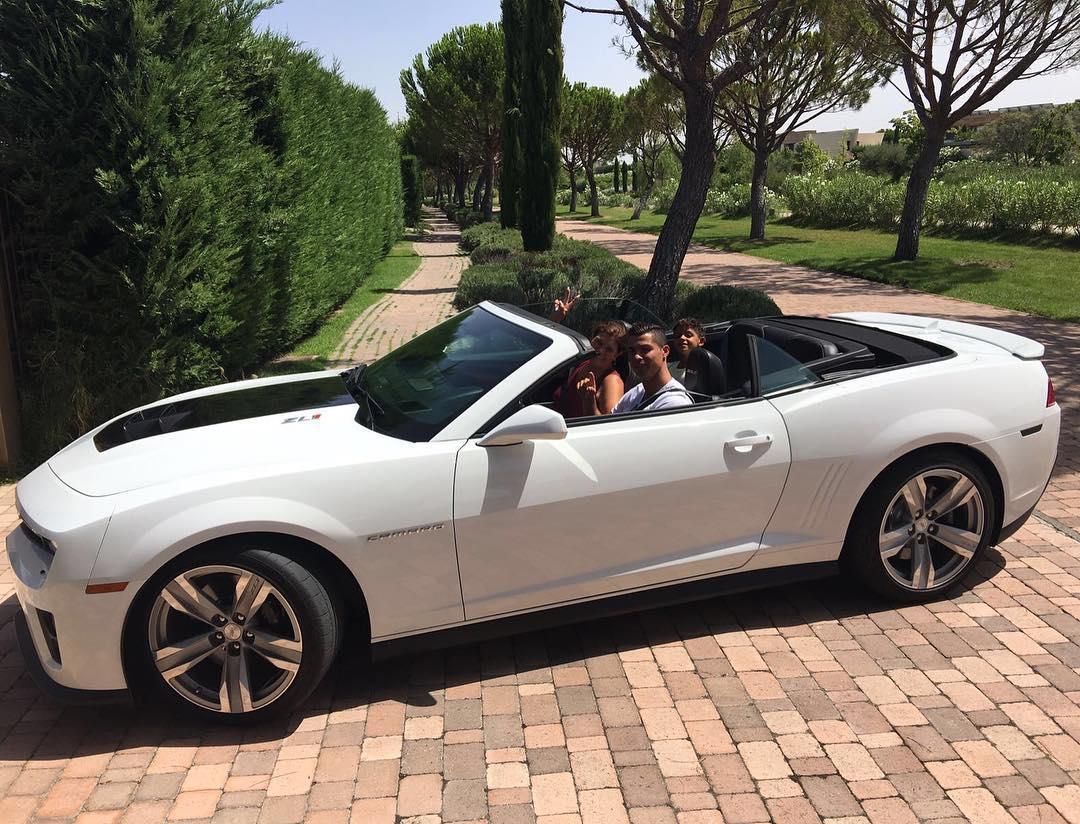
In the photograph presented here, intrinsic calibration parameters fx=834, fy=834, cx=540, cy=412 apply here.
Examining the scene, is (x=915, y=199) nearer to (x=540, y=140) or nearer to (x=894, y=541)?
(x=540, y=140)

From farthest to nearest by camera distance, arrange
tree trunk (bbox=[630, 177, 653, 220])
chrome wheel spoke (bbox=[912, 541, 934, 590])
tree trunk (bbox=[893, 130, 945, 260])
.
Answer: tree trunk (bbox=[630, 177, 653, 220])
tree trunk (bbox=[893, 130, 945, 260])
chrome wheel spoke (bbox=[912, 541, 934, 590])

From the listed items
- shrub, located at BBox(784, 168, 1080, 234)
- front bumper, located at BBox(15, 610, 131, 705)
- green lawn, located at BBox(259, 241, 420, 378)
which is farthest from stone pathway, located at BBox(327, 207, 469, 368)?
shrub, located at BBox(784, 168, 1080, 234)

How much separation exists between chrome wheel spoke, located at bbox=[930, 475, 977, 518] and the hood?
2568 millimetres

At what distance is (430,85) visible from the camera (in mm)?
38938

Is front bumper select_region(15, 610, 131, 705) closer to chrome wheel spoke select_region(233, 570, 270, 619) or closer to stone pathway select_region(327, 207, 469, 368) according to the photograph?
chrome wheel spoke select_region(233, 570, 270, 619)

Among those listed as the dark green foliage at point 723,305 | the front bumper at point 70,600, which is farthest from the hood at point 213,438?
the dark green foliage at point 723,305

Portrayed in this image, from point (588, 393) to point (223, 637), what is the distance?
5.85 ft

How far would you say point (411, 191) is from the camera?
4156 centimetres

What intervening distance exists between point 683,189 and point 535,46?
8.92 meters

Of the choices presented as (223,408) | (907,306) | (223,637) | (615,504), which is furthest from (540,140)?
(223,637)

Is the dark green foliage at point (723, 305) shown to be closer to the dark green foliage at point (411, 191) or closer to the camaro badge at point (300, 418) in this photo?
the camaro badge at point (300, 418)

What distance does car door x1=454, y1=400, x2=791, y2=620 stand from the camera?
3215mm

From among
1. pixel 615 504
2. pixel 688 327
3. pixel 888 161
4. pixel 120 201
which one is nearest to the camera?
pixel 615 504

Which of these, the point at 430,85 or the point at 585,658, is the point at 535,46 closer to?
the point at 585,658
